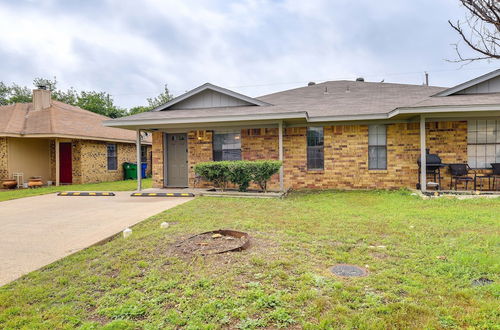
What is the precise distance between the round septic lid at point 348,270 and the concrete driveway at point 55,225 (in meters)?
3.56

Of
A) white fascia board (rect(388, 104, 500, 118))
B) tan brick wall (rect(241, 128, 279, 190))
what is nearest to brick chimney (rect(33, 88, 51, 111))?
tan brick wall (rect(241, 128, 279, 190))

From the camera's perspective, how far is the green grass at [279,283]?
2.53 meters

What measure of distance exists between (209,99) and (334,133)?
16.6ft

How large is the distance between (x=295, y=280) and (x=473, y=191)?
8858mm

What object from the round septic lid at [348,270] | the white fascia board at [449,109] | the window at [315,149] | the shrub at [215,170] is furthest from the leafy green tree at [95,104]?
the round septic lid at [348,270]

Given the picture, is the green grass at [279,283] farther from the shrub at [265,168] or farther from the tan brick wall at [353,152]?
the tan brick wall at [353,152]

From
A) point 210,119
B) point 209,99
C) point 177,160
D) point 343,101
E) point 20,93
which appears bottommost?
point 177,160

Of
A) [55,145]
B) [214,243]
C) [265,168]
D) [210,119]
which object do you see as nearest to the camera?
[214,243]

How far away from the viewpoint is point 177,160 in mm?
12367

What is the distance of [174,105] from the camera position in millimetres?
12805

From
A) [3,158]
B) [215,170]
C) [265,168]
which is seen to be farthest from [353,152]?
[3,158]

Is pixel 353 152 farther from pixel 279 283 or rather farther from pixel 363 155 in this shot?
pixel 279 283

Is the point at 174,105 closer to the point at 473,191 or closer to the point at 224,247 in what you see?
the point at 224,247

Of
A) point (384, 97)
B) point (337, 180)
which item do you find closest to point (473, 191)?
point (337, 180)
